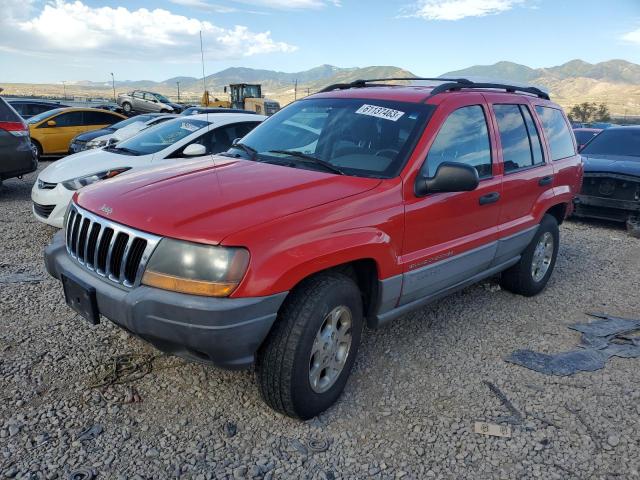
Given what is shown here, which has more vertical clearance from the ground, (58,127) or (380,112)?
(380,112)

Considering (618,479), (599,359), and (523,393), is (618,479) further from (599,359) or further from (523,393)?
(599,359)

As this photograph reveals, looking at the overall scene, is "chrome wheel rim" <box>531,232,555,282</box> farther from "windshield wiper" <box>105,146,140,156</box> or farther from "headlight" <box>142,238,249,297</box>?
"windshield wiper" <box>105,146,140,156</box>

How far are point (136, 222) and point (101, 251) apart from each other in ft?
1.09

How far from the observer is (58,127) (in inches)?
543

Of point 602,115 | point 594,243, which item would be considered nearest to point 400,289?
point 594,243

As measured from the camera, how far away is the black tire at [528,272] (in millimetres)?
4723

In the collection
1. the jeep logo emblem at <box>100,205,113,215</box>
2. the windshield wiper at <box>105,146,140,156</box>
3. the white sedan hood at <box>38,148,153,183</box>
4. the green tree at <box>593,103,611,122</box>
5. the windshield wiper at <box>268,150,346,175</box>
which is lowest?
the green tree at <box>593,103,611,122</box>

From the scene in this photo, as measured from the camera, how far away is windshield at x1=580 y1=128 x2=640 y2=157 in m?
8.52

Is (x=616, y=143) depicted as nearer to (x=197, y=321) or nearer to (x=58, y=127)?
(x=197, y=321)

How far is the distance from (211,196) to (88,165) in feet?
13.2

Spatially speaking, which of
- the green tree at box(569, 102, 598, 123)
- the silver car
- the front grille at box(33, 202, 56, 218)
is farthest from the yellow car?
the green tree at box(569, 102, 598, 123)

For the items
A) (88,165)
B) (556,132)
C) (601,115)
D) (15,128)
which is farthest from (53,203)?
(601,115)

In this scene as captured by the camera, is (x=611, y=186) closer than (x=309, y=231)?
No

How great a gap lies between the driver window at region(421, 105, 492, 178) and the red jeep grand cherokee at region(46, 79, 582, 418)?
14 millimetres
